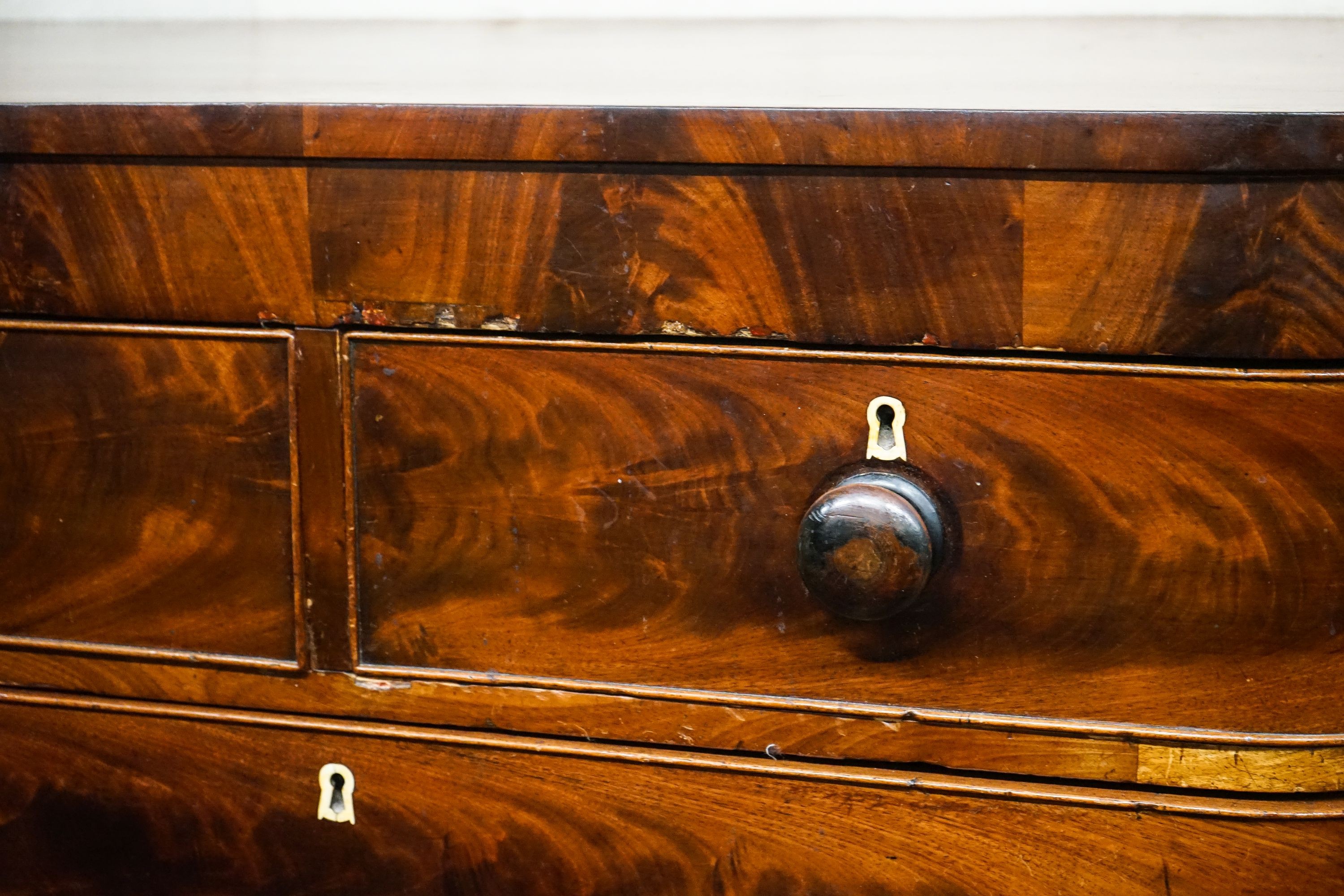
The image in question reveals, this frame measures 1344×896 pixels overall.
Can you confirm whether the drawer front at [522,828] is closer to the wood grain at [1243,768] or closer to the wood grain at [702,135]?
the wood grain at [1243,768]

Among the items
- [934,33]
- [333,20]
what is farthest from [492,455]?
[333,20]

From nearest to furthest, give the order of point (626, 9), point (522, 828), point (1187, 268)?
point (1187, 268) < point (522, 828) < point (626, 9)

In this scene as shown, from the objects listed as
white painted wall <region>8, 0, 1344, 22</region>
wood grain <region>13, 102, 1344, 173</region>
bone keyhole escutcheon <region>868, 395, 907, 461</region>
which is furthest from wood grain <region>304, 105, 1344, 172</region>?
white painted wall <region>8, 0, 1344, 22</region>

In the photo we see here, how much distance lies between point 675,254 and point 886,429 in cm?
12

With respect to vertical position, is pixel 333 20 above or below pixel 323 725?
above

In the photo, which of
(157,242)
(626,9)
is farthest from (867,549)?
(626,9)

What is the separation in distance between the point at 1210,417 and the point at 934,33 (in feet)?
1.39

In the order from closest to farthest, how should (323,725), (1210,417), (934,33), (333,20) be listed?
(1210,417), (323,725), (934,33), (333,20)

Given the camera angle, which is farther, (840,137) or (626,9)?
(626,9)

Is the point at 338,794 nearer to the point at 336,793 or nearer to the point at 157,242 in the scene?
the point at 336,793

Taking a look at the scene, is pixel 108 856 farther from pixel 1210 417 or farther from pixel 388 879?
pixel 1210 417

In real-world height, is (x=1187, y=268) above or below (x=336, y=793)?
above

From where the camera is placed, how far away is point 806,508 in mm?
524

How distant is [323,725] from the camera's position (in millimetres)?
587
